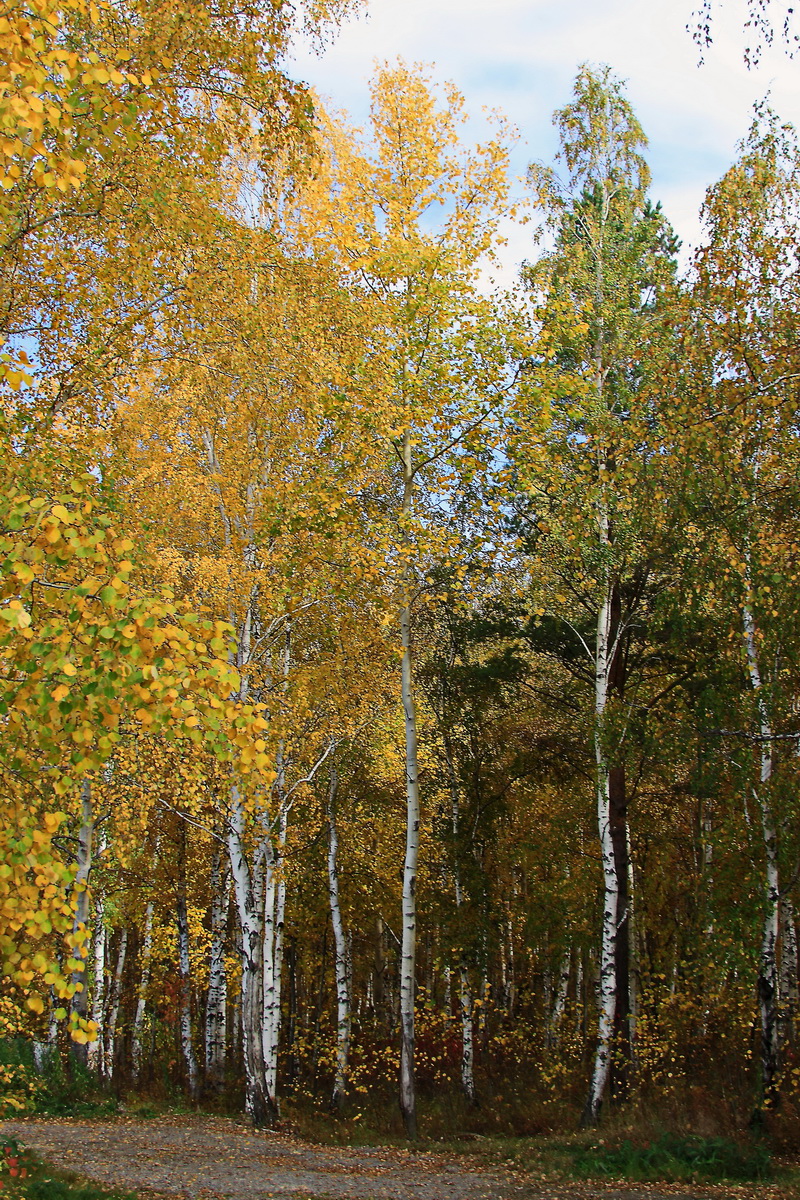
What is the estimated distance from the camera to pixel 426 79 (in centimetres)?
1345

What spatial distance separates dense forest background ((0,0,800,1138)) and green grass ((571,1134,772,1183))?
43.3 inches

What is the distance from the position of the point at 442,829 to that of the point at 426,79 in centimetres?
1390

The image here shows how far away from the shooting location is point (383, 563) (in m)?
11.8

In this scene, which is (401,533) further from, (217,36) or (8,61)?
(8,61)

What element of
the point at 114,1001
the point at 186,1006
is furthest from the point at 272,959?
the point at 114,1001

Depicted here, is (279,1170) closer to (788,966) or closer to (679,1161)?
(679,1161)

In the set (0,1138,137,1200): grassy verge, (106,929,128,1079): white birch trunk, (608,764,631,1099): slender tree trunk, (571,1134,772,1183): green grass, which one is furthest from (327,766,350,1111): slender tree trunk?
(106,929,128,1079): white birch trunk

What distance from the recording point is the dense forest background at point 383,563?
4477mm

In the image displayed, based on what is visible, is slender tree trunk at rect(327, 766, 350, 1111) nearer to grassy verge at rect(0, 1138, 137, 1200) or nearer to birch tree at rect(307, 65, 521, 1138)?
birch tree at rect(307, 65, 521, 1138)

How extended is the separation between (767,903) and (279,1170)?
6.88 m

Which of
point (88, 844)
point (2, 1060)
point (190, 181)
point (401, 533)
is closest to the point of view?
point (190, 181)

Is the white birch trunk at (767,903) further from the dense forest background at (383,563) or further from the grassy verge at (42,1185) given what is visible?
the grassy verge at (42,1185)

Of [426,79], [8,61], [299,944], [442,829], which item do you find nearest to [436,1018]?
[442,829]

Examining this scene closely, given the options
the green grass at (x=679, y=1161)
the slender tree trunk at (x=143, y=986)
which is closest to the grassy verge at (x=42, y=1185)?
the green grass at (x=679, y=1161)
